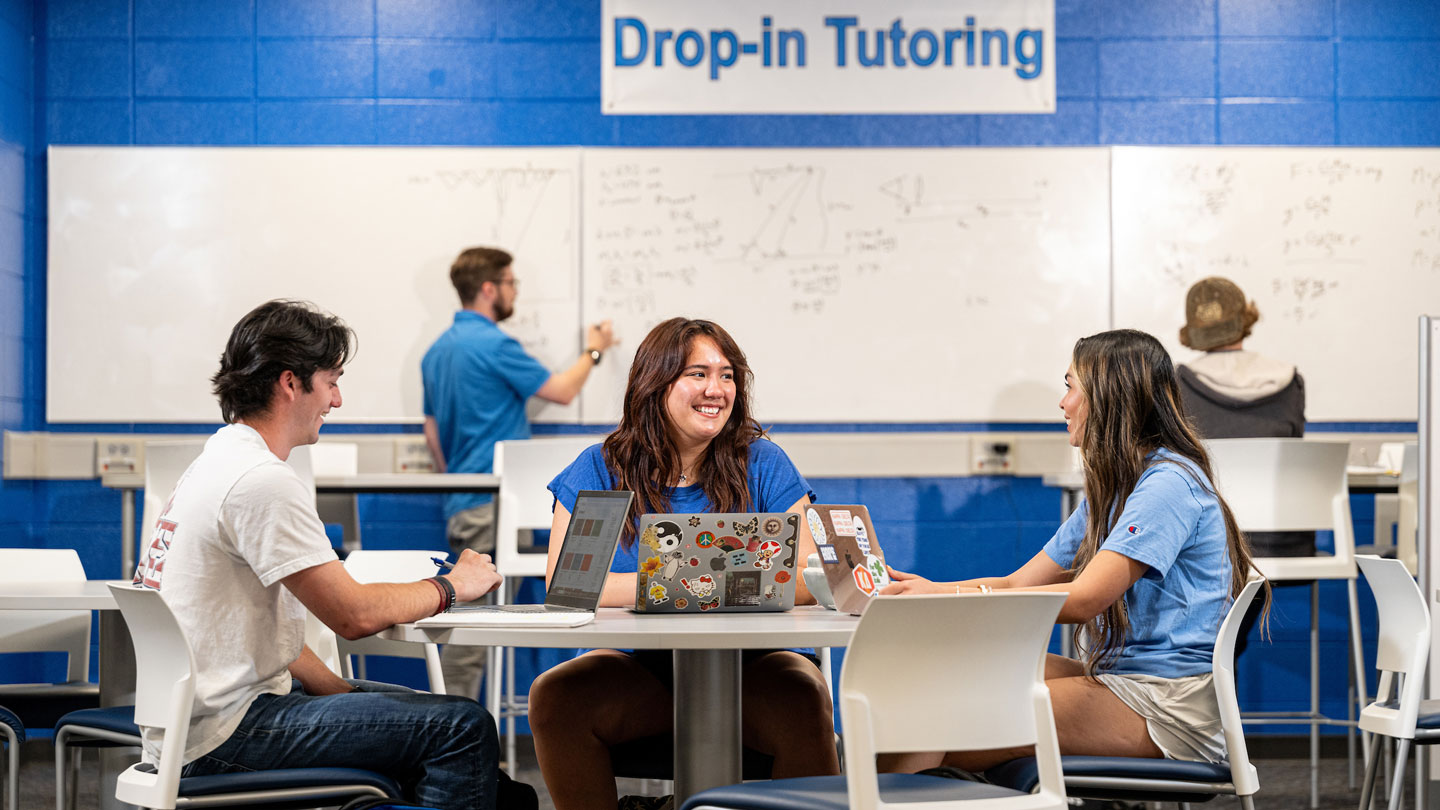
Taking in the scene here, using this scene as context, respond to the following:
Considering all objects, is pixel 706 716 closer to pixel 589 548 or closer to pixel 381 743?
pixel 589 548

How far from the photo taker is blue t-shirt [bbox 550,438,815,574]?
2531 millimetres

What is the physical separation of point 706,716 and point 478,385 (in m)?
2.77

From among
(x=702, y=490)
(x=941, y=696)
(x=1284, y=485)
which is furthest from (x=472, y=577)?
(x=1284, y=485)

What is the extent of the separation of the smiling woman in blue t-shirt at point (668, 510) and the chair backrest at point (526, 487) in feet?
3.92

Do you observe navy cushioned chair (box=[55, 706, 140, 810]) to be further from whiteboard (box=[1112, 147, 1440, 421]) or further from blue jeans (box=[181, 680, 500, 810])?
whiteboard (box=[1112, 147, 1440, 421])

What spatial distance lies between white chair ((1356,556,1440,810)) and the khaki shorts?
533 millimetres

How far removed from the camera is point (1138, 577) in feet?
7.13

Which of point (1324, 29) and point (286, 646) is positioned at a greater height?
point (1324, 29)

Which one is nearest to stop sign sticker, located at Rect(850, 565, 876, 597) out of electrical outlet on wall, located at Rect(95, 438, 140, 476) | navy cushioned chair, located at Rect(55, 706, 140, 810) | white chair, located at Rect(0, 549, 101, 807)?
navy cushioned chair, located at Rect(55, 706, 140, 810)

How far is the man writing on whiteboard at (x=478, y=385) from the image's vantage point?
4.66 metres

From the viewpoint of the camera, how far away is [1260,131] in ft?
16.2

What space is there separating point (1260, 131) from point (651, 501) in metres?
3.45

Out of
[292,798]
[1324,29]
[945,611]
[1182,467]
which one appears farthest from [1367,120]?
[292,798]

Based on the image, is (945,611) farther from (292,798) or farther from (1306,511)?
(1306,511)
